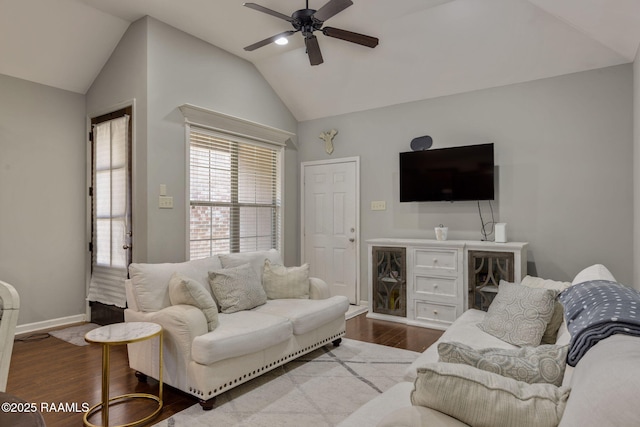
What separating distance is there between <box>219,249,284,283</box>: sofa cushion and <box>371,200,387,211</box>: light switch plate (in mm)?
1705

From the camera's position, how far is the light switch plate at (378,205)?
496cm

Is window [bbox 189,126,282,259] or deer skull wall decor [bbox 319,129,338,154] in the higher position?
deer skull wall decor [bbox 319,129,338,154]

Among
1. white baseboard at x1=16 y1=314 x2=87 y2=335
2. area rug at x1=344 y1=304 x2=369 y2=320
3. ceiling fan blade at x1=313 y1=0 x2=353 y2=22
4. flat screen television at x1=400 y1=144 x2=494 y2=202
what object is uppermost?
ceiling fan blade at x1=313 y1=0 x2=353 y2=22

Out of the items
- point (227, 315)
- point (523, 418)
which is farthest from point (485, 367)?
point (227, 315)

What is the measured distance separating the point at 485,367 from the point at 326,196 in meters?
4.33

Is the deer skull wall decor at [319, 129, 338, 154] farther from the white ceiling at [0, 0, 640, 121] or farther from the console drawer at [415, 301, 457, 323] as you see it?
the console drawer at [415, 301, 457, 323]

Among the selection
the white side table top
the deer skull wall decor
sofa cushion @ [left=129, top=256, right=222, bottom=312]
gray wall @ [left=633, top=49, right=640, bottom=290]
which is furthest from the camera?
the deer skull wall decor

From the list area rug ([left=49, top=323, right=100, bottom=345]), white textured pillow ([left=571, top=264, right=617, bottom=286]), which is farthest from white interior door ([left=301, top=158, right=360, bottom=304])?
white textured pillow ([left=571, top=264, right=617, bottom=286])

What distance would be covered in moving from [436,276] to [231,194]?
2616 mm

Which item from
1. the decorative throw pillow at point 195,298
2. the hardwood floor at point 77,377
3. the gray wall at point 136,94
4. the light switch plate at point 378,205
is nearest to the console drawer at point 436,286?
the hardwood floor at point 77,377

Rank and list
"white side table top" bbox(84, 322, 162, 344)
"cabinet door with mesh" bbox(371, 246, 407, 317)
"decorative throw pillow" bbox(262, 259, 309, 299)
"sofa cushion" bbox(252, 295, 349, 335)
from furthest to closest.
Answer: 1. "cabinet door with mesh" bbox(371, 246, 407, 317)
2. "decorative throw pillow" bbox(262, 259, 309, 299)
3. "sofa cushion" bbox(252, 295, 349, 335)
4. "white side table top" bbox(84, 322, 162, 344)

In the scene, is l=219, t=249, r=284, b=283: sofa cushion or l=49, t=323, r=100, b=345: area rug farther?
l=49, t=323, r=100, b=345: area rug

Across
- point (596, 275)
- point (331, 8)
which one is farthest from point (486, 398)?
point (331, 8)

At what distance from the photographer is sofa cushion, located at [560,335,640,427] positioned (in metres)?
0.68
